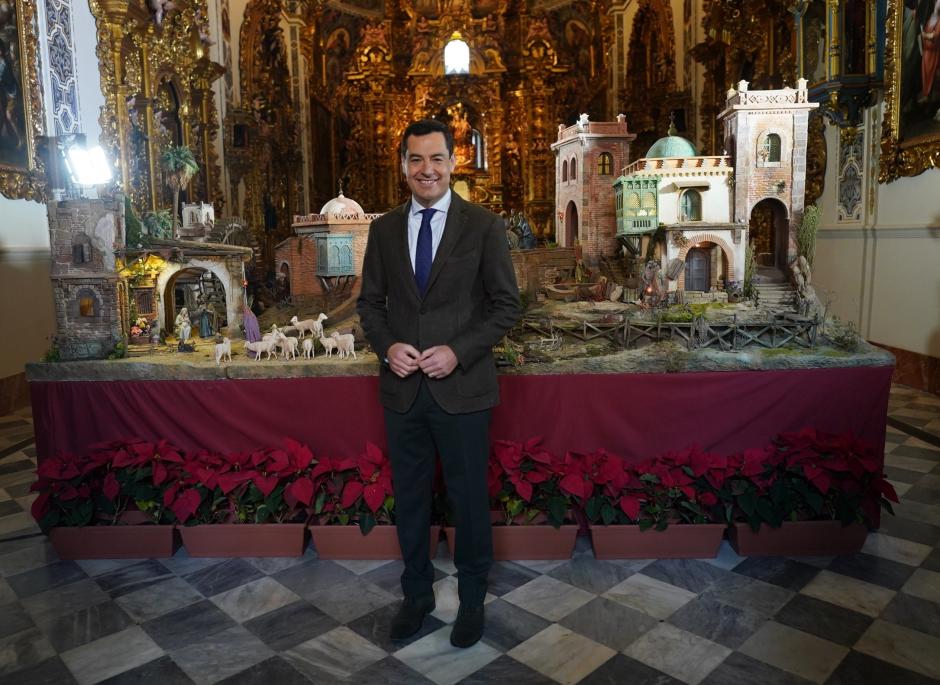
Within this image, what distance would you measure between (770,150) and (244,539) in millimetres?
5702

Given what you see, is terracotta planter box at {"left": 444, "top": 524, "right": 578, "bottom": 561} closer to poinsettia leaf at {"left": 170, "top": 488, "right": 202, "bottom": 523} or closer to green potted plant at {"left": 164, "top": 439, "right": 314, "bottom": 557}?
green potted plant at {"left": 164, "top": 439, "right": 314, "bottom": 557}

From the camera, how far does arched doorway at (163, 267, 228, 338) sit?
7.30 metres

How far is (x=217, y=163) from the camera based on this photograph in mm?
15797

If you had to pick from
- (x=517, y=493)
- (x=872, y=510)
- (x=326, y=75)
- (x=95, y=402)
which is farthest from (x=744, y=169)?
(x=326, y=75)

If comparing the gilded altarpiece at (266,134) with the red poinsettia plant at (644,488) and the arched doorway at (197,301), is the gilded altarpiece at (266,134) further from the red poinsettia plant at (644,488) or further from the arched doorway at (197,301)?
the red poinsettia plant at (644,488)

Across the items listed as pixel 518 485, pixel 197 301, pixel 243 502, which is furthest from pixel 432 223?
pixel 197 301

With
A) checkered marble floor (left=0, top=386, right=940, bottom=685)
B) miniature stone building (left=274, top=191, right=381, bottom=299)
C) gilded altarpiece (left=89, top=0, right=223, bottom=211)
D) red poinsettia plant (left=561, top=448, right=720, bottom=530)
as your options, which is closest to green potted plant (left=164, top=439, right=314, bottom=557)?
checkered marble floor (left=0, top=386, right=940, bottom=685)

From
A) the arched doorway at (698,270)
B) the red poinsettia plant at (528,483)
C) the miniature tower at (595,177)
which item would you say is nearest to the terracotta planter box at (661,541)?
the red poinsettia plant at (528,483)

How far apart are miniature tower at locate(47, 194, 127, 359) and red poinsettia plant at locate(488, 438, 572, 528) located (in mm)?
3584

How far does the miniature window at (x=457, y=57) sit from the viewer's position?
26.2 meters

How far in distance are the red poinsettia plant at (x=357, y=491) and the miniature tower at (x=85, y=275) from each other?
2341 mm

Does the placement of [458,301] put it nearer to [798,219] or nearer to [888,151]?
[798,219]

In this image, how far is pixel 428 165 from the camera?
4035mm

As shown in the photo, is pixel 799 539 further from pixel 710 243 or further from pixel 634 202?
pixel 634 202
